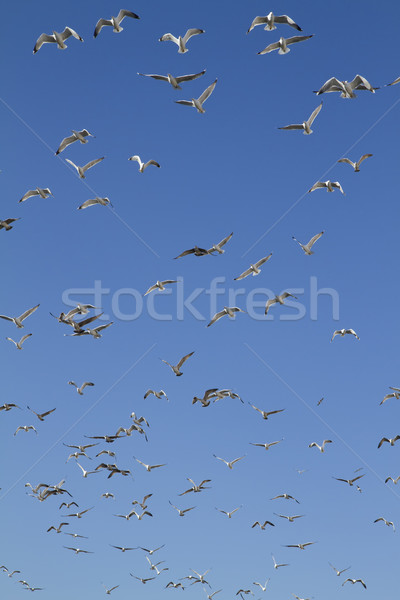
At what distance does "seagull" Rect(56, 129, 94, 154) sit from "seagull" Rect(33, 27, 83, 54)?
4513mm

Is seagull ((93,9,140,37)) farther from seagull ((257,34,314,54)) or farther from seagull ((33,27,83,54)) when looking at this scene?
seagull ((257,34,314,54))

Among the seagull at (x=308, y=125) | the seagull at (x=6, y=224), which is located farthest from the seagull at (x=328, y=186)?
the seagull at (x=6, y=224)

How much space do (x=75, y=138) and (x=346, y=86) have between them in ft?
48.5

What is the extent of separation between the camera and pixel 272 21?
3206 cm

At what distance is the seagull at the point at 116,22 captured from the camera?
3300 centimetres

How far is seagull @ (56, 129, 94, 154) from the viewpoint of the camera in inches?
1482

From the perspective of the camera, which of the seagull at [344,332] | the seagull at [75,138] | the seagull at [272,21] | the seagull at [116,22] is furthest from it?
the seagull at [344,332]

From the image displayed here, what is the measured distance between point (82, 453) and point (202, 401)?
45.0ft

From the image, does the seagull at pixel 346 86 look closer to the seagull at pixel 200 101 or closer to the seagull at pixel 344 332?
the seagull at pixel 200 101

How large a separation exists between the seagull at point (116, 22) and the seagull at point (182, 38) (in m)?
1.67

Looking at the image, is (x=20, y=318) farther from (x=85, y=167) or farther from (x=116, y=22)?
(x=116, y=22)

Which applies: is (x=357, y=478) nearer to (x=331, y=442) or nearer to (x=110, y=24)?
(x=331, y=442)

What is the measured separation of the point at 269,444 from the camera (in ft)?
180

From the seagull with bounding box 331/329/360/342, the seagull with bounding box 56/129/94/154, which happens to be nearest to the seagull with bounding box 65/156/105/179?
the seagull with bounding box 56/129/94/154
